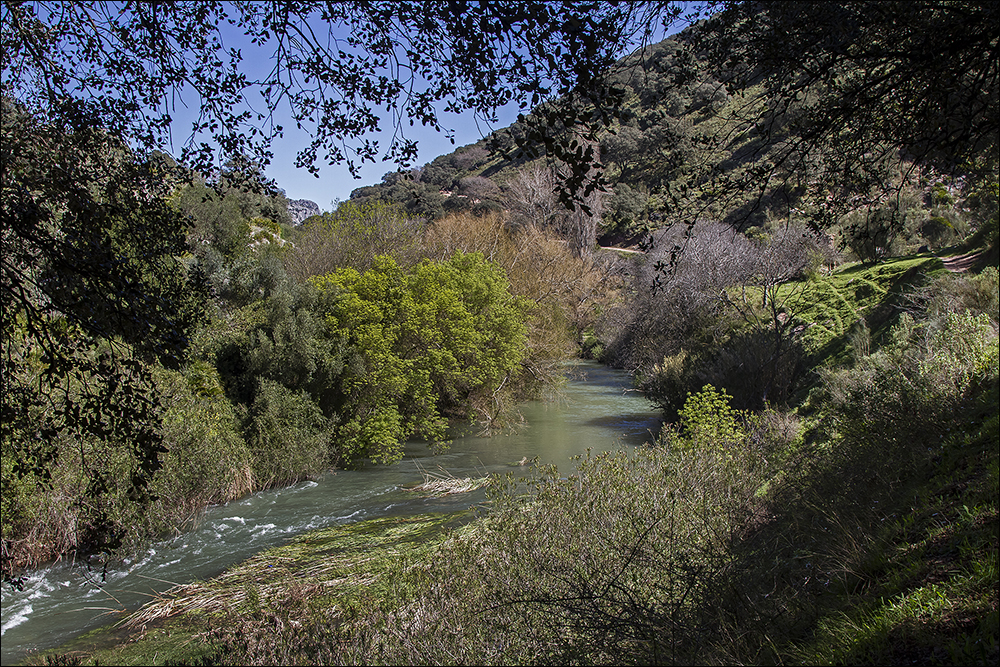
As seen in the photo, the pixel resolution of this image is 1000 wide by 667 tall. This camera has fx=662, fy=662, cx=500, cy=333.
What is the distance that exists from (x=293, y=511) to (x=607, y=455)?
688 centimetres

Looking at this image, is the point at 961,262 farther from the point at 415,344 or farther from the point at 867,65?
the point at 415,344

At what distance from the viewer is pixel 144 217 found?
182 inches

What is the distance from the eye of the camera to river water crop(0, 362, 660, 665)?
838cm

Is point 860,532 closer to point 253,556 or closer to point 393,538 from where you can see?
point 393,538

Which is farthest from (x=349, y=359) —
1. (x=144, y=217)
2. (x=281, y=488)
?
(x=144, y=217)

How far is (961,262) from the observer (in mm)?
14195

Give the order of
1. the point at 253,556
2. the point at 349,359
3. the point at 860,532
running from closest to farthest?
1. the point at 860,532
2. the point at 253,556
3. the point at 349,359

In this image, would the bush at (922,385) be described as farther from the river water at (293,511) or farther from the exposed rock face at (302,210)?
the exposed rock face at (302,210)

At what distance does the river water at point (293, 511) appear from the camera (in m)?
8.38

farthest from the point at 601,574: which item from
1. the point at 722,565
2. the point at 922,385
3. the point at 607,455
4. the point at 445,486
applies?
the point at 445,486

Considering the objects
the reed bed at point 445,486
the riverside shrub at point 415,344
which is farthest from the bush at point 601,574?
the riverside shrub at point 415,344

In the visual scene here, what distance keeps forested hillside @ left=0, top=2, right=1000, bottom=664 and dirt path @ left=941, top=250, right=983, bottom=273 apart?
0.14 m

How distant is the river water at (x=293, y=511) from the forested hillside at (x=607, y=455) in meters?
0.54

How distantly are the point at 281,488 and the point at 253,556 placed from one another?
434cm
